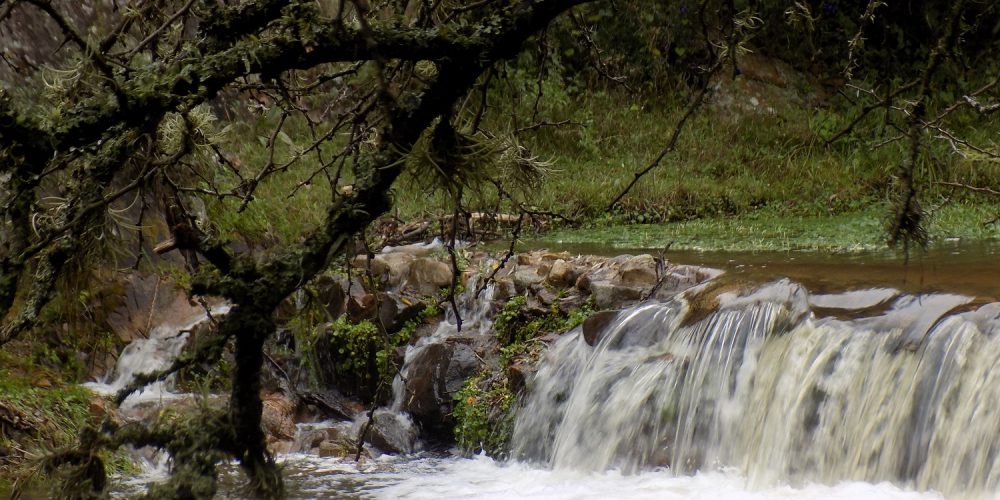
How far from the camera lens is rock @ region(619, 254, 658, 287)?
594 centimetres

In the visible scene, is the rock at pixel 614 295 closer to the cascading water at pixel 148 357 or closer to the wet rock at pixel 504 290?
the wet rock at pixel 504 290

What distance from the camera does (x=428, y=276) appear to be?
22.4 ft

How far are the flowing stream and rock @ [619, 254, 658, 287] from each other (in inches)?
14.3

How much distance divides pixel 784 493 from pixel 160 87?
11.3ft

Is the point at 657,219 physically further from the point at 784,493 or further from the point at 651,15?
the point at 784,493

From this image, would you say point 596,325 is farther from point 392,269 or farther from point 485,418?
point 392,269

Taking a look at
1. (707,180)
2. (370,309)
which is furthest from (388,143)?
(707,180)

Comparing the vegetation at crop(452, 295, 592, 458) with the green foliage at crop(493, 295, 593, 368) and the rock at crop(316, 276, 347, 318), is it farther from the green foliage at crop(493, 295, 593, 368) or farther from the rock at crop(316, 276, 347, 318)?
the rock at crop(316, 276, 347, 318)

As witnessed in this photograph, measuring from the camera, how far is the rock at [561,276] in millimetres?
6211

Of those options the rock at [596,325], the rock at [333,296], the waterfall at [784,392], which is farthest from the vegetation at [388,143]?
the waterfall at [784,392]

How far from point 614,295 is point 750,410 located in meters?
1.38

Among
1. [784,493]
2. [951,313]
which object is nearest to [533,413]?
[784,493]

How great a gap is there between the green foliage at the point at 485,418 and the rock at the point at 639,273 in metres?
0.96

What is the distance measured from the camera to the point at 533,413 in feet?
17.8
